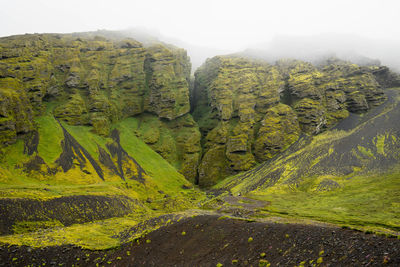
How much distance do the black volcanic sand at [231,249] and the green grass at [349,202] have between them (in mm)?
30516

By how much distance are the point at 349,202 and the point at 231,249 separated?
75.2m

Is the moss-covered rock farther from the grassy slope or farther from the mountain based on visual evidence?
the grassy slope

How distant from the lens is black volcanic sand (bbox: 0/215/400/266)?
69.6 feet

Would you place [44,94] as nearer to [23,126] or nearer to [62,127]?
[62,127]

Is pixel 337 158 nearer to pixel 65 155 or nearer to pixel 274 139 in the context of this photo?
pixel 274 139

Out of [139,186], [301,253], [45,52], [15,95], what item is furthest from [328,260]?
[45,52]

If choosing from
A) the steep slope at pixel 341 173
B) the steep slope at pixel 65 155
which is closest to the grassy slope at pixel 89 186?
the steep slope at pixel 65 155

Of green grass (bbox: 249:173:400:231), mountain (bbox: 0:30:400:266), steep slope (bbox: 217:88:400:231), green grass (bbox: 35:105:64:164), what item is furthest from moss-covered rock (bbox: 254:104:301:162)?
green grass (bbox: 35:105:64:164)

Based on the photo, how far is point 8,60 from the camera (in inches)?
6216

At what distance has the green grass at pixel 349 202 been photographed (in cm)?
6078

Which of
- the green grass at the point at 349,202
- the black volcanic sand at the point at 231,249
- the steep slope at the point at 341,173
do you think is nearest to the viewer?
the black volcanic sand at the point at 231,249

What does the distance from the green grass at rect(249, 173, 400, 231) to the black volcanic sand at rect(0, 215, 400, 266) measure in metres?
30.5

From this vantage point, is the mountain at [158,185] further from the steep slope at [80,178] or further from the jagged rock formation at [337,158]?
the jagged rock formation at [337,158]

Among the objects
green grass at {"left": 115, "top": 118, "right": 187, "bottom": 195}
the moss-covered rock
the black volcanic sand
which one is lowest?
green grass at {"left": 115, "top": 118, "right": 187, "bottom": 195}
